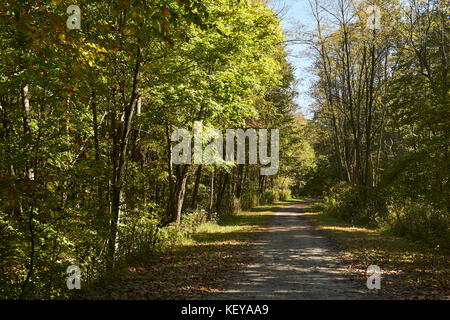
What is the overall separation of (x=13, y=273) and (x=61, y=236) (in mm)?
1219

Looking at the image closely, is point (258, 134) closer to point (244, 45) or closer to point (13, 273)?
point (244, 45)

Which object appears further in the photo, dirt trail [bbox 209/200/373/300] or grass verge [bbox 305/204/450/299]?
grass verge [bbox 305/204/450/299]

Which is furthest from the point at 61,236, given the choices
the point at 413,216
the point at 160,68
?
the point at 413,216

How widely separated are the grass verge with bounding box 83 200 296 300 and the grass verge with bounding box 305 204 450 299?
3.16 metres

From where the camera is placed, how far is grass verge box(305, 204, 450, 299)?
6273 mm

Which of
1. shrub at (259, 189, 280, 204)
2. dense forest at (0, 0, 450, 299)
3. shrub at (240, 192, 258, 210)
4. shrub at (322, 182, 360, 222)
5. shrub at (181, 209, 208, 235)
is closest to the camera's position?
dense forest at (0, 0, 450, 299)

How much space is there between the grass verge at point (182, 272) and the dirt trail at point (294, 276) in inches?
17.9

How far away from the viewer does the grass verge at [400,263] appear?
6.27 meters

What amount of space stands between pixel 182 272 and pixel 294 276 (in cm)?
265

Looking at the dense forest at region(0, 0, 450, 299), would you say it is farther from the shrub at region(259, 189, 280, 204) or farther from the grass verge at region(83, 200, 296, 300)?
the shrub at region(259, 189, 280, 204)

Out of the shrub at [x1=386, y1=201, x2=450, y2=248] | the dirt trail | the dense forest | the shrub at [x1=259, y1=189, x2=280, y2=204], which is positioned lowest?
the shrub at [x1=259, y1=189, x2=280, y2=204]

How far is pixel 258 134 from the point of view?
82.1 feet

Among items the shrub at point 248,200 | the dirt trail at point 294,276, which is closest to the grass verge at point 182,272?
the dirt trail at point 294,276

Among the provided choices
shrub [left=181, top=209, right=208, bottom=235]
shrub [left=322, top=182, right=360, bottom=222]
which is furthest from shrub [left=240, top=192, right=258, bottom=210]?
shrub [left=181, top=209, right=208, bottom=235]
